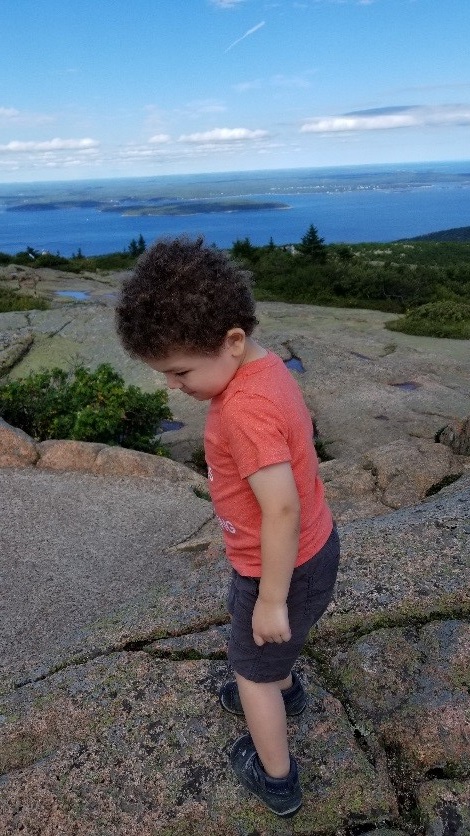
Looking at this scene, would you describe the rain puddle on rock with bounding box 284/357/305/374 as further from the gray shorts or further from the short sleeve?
the short sleeve

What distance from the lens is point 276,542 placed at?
1901 millimetres

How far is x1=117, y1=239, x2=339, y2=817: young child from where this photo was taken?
1902 mm

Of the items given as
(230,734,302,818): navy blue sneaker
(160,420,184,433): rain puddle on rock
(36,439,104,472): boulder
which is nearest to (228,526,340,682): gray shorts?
(230,734,302,818): navy blue sneaker

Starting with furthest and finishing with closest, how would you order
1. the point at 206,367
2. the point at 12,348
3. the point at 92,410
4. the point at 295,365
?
the point at 12,348, the point at 295,365, the point at 92,410, the point at 206,367

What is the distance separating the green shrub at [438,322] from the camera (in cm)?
1503

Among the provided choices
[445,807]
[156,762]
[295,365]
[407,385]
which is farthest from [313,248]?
[445,807]

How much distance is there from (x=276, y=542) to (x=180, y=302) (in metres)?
0.71

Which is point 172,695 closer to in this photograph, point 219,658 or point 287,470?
point 219,658

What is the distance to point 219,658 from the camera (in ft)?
9.08

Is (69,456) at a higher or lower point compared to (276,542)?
lower

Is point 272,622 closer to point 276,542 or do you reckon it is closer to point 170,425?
point 276,542

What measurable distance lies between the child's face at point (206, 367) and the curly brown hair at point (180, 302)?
0.02 meters

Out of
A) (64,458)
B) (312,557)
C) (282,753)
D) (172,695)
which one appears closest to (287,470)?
(312,557)

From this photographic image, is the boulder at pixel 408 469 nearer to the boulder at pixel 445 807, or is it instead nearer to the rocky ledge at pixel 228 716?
the rocky ledge at pixel 228 716
